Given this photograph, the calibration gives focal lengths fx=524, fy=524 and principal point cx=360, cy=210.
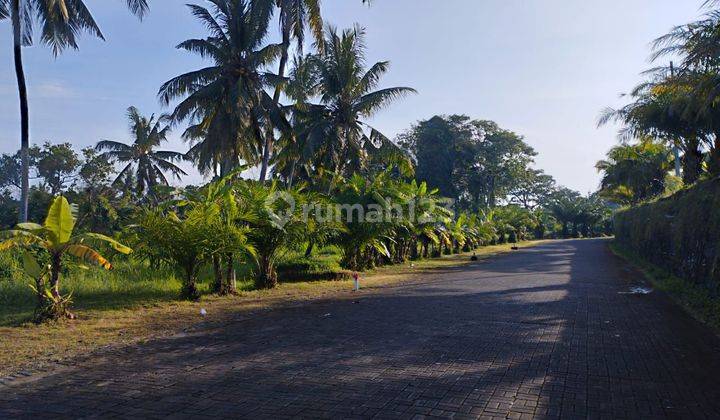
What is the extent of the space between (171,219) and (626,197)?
4268 cm

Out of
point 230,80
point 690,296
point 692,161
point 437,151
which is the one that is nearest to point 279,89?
point 230,80

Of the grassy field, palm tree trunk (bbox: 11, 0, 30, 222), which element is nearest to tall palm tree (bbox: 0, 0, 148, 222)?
palm tree trunk (bbox: 11, 0, 30, 222)

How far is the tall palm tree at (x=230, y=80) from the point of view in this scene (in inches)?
704

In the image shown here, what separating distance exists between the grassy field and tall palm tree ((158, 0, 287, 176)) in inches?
225

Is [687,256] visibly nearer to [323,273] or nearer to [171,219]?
[323,273]

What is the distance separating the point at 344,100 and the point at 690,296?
1451 centimetres

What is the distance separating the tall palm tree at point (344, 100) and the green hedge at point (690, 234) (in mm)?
10372

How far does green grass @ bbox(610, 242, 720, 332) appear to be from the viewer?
29.6ft

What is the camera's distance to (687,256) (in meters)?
12.8

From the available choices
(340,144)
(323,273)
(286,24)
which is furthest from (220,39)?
(323,273)

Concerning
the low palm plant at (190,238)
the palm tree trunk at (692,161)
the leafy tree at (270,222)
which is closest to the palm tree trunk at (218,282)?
the low palm plant at (190,238)

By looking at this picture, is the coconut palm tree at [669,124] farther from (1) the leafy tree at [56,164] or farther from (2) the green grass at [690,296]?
(1) the leafy tree at [56,164]

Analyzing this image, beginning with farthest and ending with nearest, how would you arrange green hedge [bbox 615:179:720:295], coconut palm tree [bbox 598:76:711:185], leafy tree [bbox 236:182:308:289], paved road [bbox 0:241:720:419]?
coconut palm tree [bbox 598:76:711:185]
leafy tree [bbox 236:182:308:289]
green hedge [bbox 615:179:720:295]
paved road [bbox 0:241:720:419]

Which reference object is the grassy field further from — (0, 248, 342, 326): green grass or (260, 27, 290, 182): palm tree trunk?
(260, 27, 290, 182): palm tree trunk
